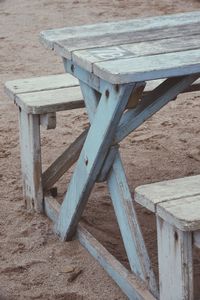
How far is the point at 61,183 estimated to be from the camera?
15.1 feet

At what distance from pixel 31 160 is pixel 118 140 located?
81 cm

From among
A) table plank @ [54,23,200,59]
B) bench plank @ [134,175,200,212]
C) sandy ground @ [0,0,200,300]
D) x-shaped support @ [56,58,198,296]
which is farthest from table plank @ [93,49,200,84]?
sandy ground @ [0,0,200,300]

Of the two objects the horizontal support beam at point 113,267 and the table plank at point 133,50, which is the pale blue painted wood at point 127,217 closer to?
the horizontal support beam at point 113,267

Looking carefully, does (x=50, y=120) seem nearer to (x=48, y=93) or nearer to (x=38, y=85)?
(x=48, y=93)

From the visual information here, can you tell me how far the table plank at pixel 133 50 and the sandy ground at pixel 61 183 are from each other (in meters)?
0.91

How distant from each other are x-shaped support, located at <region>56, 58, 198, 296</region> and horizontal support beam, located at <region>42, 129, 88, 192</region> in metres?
0.38

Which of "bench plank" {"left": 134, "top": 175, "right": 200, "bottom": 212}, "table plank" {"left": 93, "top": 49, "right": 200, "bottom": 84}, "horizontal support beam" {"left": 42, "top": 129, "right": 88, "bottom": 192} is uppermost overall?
"table plank" {"left": 93, "top": 49, "right": 200, "bottom": 84}

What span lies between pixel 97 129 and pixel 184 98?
2.47m

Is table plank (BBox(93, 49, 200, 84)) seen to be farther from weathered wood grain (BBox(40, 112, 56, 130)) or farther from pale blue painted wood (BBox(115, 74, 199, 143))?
weathered wood grain (BBox(40, 112, 56, 130))

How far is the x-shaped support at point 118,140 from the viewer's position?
3.36m

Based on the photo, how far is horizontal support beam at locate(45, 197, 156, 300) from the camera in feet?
11.1

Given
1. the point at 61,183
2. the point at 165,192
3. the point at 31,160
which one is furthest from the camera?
the point at 61,183

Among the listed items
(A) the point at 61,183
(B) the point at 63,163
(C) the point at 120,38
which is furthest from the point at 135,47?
(A) the point at 61,183

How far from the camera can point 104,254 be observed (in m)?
3.69
